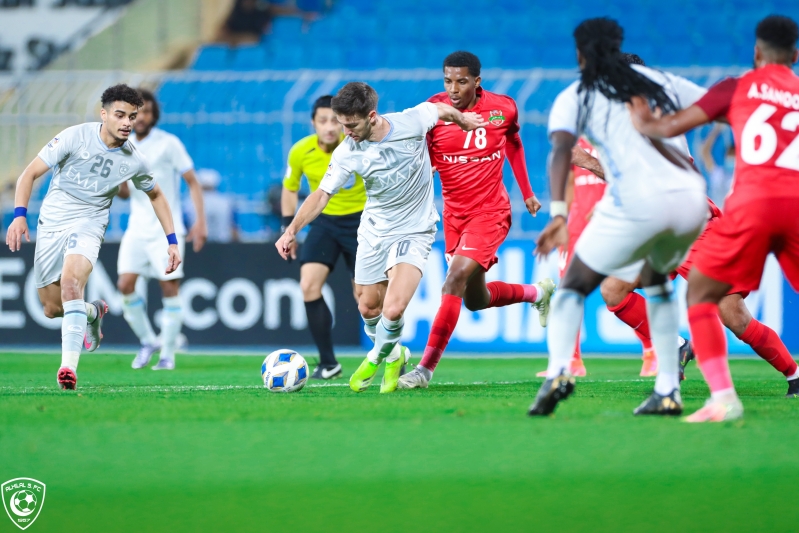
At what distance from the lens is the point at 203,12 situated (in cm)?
2034

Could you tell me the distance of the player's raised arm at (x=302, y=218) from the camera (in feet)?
21.2

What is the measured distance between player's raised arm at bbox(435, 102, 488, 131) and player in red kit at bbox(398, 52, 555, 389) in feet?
1.51

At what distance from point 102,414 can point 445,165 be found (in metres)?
3.29

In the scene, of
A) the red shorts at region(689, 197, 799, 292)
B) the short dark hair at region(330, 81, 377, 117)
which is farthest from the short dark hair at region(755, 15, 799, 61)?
the short dark hair at region(330, 81, 377, 117)

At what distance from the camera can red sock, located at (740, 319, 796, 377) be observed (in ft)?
22.1

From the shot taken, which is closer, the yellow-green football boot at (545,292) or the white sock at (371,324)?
the white sock at (371,324)

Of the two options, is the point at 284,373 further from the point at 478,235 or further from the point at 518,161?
the point at 518,161

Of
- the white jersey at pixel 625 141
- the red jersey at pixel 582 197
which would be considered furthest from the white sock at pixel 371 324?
the white jersey at pixel 625 141

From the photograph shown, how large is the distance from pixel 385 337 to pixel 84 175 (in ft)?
8.74

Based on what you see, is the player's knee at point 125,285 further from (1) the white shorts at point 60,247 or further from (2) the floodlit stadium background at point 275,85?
(1) the white shorts at point 60,247

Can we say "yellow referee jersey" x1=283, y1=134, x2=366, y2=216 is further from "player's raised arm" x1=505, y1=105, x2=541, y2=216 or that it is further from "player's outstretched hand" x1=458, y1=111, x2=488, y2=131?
"player's outstretched hand" x1=458, y1=111, x2=488, y2=131

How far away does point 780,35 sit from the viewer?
5113 mm

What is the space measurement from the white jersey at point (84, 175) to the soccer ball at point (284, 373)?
6.30 ft

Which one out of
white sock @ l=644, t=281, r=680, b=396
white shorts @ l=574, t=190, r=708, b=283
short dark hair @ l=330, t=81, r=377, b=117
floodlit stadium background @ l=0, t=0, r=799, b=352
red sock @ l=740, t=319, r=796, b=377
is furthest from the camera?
floodlit stadium background @ l=0, t=0, r=799, b=352
